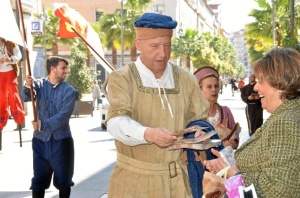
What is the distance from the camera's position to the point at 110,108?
146 inches

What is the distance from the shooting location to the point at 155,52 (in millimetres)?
3783

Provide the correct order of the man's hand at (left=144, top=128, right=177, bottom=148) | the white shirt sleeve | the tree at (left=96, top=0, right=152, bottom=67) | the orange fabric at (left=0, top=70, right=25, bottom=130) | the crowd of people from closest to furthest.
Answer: the crowd of people
the man's hand at (left=144, top=128, right=177, bottom=148)
the white shirt sleeve
the orange fabric at (left=0, top=70, right=25, bottom=130)
the tree at (left=96, top=0, right=152, bottom=67)

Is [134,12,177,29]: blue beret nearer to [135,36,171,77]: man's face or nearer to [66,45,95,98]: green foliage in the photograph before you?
[135,36,171,77]: man's face

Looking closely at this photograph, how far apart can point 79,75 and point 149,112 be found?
2847cm

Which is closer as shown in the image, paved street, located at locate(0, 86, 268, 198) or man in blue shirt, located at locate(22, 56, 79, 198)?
man in blue shirt, located at locate(22, 56, 79, 198)

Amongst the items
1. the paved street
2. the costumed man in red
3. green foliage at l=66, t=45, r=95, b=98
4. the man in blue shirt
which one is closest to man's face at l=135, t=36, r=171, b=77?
the man in blue shirt

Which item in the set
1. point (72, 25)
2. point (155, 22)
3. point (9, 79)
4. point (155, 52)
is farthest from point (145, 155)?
point (9, 79)

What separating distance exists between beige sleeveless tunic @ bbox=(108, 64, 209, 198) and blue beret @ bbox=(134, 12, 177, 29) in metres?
0.31

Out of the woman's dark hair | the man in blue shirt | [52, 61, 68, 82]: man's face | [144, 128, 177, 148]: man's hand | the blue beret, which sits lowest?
the man in blue shirt

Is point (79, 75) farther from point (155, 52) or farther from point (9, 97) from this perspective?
point (155, 52)

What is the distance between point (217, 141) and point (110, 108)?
642mm

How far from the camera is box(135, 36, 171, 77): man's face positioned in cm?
375

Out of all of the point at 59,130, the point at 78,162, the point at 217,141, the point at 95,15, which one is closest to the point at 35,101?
the point at 59,130

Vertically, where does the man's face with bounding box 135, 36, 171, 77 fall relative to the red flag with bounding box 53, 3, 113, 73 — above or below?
below
